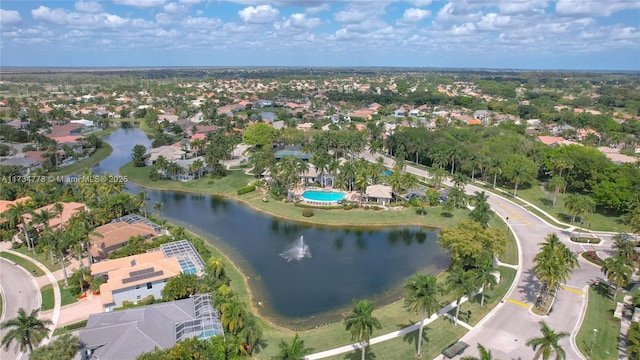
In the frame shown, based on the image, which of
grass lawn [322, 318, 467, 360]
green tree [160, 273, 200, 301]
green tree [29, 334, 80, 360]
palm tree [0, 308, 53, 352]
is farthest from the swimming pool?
green tree [29, 334, 80, 360]

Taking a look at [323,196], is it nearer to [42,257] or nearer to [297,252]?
[297,252]

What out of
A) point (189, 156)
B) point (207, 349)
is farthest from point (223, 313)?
point (189, 156)

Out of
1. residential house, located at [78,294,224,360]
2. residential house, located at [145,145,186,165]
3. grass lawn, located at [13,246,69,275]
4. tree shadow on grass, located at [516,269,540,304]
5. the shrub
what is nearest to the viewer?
residential house, located at [78,294,224,360]

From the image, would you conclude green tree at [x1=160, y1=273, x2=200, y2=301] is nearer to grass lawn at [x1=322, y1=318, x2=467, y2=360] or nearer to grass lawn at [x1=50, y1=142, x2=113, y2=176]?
grass lawn at [x1=322, y1=318, x2=467, y2=360]

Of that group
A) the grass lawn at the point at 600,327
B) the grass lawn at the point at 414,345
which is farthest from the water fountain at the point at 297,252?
the grass lawn at the point at 600,327

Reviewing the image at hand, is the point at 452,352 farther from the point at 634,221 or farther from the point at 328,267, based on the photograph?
the point at 634,221
